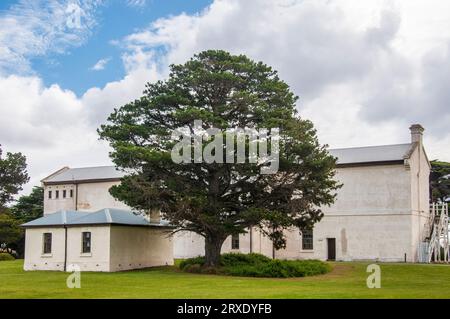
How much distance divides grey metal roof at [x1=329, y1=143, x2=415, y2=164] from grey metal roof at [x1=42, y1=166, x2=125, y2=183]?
2322 cm

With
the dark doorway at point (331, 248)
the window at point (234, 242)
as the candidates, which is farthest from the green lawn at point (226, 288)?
the window at point (234, 242)

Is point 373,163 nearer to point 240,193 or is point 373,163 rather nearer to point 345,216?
point 345,216

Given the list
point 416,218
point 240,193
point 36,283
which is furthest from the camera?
point 416,218

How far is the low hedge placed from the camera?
116 feet

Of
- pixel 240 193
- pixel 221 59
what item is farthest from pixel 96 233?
pixel 221 59

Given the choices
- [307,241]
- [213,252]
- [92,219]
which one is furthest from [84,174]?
[213,252]

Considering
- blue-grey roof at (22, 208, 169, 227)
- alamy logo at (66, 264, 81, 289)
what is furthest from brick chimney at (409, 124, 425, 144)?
alamy logo at (66, 264, 81, 289)

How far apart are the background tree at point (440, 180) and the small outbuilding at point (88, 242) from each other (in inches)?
1362

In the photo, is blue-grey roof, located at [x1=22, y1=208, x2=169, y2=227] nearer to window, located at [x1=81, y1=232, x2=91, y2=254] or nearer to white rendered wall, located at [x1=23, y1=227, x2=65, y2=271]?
white rendered wall, located at [x1=23, y1=227, x2=65, y2=271]

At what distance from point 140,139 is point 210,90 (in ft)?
17.3

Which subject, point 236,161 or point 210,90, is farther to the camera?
point 210,90

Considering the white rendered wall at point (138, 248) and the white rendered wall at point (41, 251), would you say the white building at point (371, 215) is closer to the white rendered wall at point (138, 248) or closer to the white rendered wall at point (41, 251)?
the white rendered wall at point (138, 248)

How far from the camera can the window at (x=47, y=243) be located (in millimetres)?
42000
